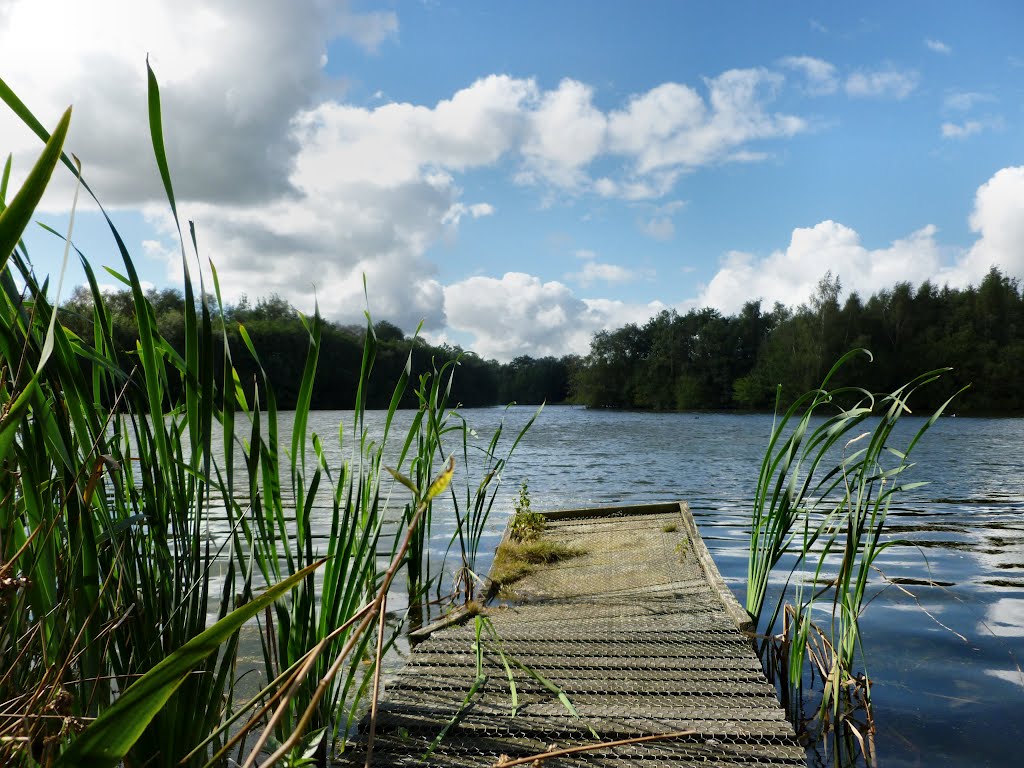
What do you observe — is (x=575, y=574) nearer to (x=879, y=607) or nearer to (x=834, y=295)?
(x=879, y=607)

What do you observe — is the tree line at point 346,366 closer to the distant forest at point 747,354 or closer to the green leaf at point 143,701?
the distant forest at point 747,354

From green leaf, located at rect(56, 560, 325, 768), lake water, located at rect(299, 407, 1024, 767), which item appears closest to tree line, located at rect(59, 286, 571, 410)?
lake water, located at rect(299, 407, 1024, 767)

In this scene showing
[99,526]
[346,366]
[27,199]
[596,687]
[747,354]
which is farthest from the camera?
[346,366]

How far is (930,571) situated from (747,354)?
199 feet

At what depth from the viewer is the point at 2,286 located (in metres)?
0.93

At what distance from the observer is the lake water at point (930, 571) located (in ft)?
10.5

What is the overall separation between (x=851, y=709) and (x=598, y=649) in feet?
3.69

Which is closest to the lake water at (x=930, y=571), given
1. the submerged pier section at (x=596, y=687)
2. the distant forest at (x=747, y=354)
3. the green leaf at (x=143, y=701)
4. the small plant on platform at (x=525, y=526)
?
the small plant on platform at (x=525, y=526)

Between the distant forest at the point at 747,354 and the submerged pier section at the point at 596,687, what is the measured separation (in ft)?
93.1

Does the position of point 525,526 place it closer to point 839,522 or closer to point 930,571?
point 930,571

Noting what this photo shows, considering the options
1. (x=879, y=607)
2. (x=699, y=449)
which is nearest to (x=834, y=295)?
(x=699, y=449)

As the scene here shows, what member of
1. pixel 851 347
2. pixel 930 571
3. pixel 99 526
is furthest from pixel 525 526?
pixel 851 347

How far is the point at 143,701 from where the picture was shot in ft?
1.99

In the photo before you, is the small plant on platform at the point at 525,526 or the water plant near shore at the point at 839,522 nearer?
the water plant near shore at the point at 839,522
